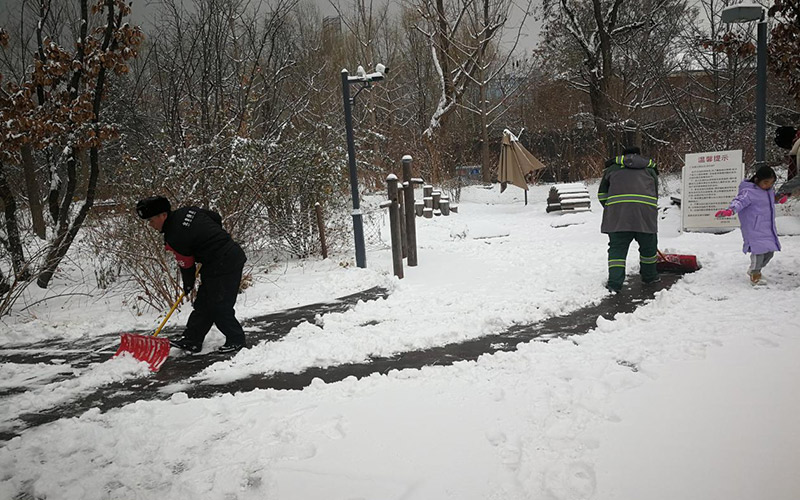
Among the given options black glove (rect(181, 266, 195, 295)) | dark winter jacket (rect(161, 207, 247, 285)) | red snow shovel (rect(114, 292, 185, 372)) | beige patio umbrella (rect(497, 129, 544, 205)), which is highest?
beige patio umbrella (rect(497, 129, 544, 205))

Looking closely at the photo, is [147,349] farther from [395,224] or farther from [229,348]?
[395,224]

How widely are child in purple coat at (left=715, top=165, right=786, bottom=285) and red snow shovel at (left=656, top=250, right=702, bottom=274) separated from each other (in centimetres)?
91

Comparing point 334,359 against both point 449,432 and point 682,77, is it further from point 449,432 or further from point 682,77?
point 682,77

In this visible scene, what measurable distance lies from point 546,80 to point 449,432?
23.5m

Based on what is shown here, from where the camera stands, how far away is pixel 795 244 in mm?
7566

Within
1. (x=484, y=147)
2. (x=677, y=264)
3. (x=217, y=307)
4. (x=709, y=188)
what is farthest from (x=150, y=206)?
(x=484, y=147)

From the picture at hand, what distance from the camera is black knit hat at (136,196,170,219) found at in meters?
4.71

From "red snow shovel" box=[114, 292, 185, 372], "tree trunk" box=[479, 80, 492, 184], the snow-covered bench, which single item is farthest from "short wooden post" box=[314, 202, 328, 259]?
"tree trunk" box=[479, 80, 492, 184]

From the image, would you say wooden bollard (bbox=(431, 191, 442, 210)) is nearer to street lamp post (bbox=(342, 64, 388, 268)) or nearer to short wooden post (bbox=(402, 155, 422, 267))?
short wooden post (bbox=(402, 155, 422, 267))

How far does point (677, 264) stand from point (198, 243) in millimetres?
5800

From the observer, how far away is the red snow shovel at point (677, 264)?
6.75 metres

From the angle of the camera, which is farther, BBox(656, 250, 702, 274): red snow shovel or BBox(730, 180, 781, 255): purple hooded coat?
BBox(656, 250, 702, 274): red snow shovel

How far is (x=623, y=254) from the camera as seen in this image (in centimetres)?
632

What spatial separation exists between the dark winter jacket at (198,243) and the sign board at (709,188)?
795cm
